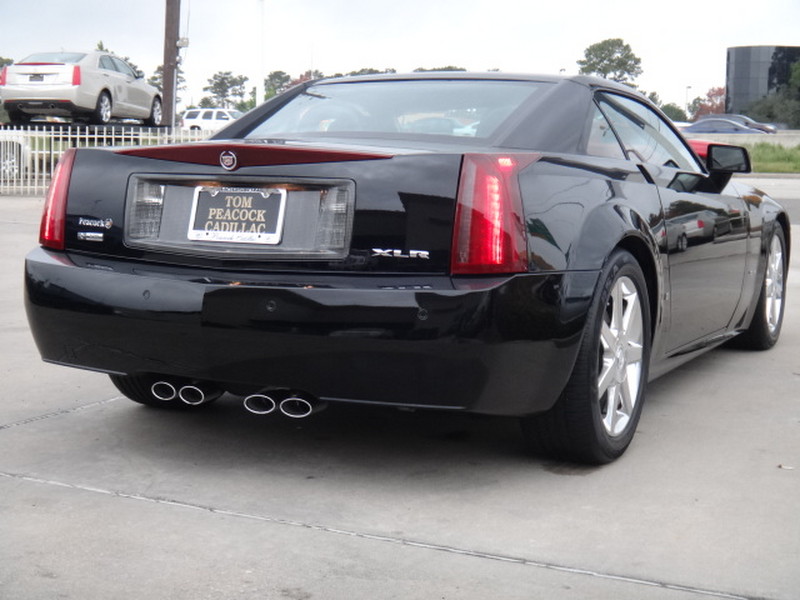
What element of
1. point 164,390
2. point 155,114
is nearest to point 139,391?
point 164,390

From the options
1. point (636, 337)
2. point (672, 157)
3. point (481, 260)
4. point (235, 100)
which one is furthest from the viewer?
point (235, 100)

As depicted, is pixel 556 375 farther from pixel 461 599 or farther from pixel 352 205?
pixel 461 599

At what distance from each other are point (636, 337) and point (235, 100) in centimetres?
15311

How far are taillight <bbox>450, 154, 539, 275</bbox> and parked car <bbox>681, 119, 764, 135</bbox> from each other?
47613 mm

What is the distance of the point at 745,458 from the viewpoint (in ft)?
14.5

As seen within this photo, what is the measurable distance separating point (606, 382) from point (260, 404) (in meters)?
1.17

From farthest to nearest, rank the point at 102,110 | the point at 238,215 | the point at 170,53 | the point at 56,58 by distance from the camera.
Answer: the point at 170,53 < the point at 102,110 < the point at 56,58 < the point at 238,215

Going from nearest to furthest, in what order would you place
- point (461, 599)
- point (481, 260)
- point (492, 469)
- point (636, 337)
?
point (461, 599), point (481, 260), point (492, 469), point (636, 337)

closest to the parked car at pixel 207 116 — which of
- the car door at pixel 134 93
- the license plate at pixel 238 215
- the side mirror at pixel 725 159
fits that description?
the car door at pixel 134 93

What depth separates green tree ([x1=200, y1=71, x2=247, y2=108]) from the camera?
151750mm

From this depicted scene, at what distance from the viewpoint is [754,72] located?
104688 millimetres

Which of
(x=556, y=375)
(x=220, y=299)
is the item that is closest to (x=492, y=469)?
(x=556, y=375)

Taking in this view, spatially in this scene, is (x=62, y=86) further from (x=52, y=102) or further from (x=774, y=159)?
(x=774, y=159)

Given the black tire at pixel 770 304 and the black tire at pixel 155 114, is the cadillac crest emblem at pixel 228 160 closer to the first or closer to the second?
the black tire at pixel 770 304
